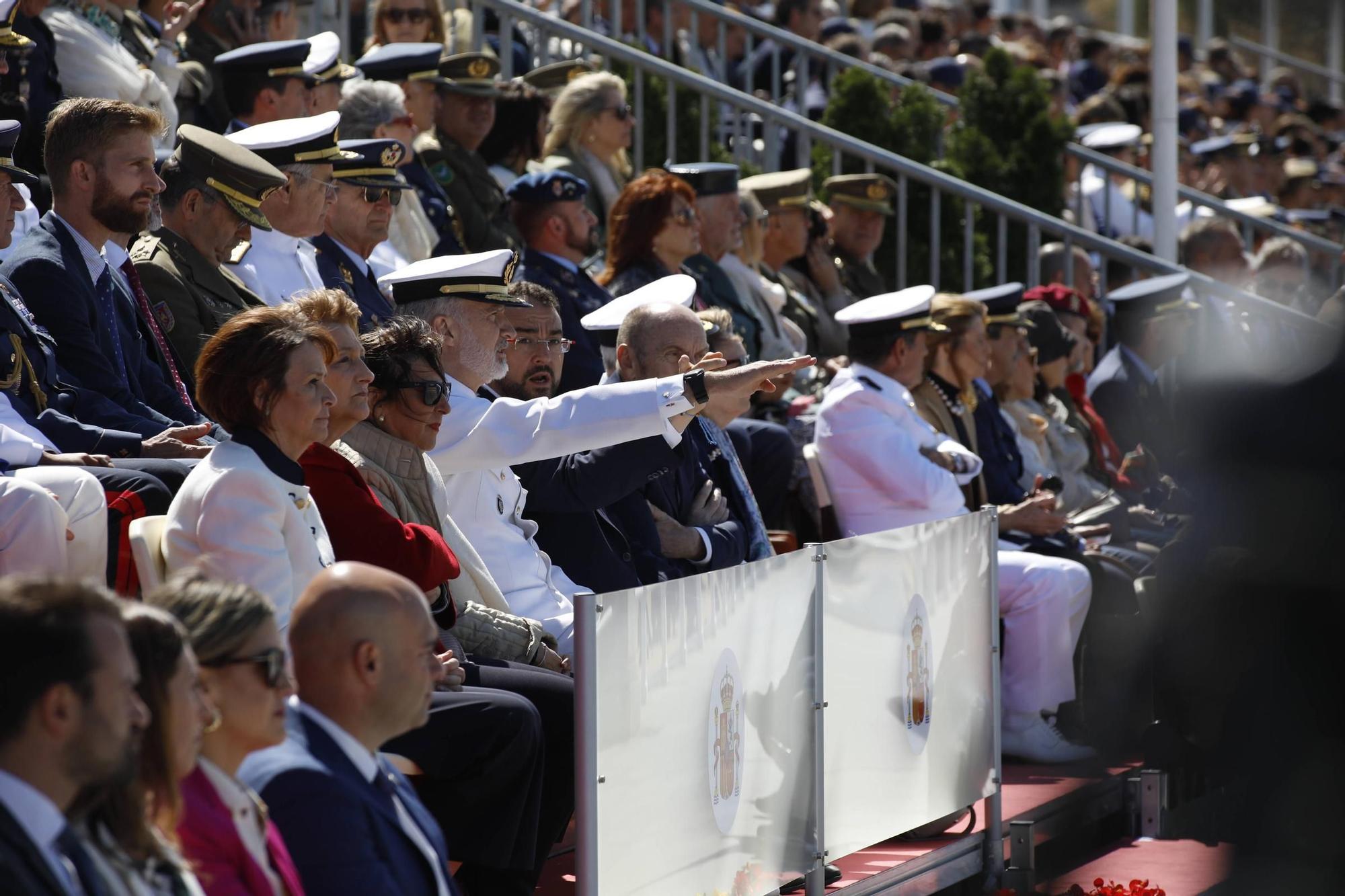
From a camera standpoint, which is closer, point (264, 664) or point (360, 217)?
point (264, 664)

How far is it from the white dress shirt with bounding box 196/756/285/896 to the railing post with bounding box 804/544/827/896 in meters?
2.24

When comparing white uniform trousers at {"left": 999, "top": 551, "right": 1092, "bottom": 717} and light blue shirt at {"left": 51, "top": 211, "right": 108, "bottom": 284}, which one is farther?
white uniform trousers at {"left": 999, "top": 551, "right": 1092, "bottom": 717}

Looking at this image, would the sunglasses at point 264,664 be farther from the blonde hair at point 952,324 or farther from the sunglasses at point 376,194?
the blonde hair at point 952,324

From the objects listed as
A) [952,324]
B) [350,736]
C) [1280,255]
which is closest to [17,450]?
[350,736]

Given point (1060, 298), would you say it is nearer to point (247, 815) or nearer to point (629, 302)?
point (629, 302)

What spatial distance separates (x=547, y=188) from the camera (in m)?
7.21

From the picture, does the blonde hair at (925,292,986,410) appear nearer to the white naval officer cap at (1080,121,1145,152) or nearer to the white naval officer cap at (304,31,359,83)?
the white naval officer cap at (304,31,359,83)

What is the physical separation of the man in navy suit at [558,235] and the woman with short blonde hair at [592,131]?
1.56m

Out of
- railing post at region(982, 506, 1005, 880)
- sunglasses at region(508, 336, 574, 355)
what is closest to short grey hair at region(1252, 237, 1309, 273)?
railing post at region(982, 506, 1005, 880)

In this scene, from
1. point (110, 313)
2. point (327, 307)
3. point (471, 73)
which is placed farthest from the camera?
point (471, 73)

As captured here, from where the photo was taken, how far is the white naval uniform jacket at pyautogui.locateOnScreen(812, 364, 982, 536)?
268 inches

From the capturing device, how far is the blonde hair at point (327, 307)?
14.4 feet

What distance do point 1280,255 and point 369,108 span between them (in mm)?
5898

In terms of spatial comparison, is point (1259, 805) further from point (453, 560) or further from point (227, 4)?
point (227, 4)
